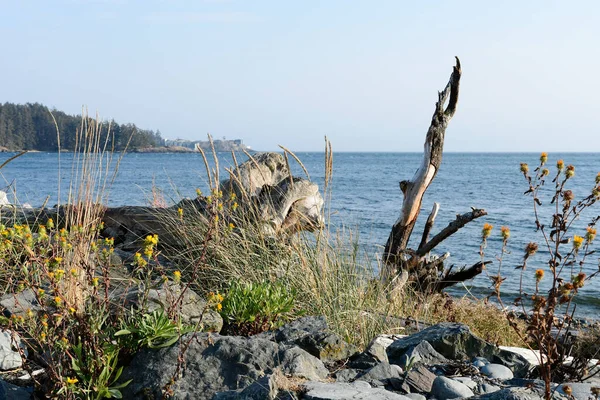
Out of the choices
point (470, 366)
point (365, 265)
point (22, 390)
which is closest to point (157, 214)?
point (365, 265)

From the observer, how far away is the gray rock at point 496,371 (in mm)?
3910

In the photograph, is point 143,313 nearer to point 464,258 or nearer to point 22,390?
point 22,390

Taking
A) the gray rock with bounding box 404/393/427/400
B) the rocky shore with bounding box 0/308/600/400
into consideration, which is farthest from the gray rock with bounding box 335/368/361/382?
the gray rock with bounding box 404/393/427/400

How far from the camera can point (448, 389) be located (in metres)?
3.36

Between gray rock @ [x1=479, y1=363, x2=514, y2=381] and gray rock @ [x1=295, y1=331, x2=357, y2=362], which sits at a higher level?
gray rock @ [x1=295, y1=331, x2=357, y2=362]

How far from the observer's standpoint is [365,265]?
5.89m

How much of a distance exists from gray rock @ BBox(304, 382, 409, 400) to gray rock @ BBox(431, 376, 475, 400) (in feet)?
1.27

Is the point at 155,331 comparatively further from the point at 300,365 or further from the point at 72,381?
the point at 300,365

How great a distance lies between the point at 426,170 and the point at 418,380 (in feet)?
14.3

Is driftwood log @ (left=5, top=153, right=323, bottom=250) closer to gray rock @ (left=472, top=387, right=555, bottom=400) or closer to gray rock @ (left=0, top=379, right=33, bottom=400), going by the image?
gray rock @ (left=0, top=379, right=33, bottom=400)

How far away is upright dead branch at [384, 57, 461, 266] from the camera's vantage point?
7.39 meters

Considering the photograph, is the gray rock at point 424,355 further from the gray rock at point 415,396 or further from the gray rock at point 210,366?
the gray rock at point 210,366

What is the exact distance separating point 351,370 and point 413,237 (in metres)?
13.0

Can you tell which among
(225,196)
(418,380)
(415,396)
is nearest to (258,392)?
(415,396)
